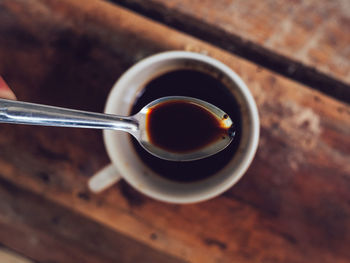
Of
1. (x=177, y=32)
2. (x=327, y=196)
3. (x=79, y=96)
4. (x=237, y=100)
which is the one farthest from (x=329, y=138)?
(x=79, y=96)

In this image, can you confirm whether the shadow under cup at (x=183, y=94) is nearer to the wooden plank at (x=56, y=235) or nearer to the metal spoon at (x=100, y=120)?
the metal spoon at (x=100, y=120)

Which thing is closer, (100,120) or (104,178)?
(100,120)

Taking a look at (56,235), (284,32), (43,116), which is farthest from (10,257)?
(284,32)

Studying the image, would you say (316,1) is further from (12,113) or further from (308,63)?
(12,113)

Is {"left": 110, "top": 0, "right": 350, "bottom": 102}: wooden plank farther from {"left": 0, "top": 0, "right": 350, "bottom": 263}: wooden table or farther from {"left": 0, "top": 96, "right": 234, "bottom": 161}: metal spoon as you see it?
{"left": 0, "top": 96, "right": 234, "bottom": 161}: metal spoon

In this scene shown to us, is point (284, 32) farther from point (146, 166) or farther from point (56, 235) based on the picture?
point (56, 235)
